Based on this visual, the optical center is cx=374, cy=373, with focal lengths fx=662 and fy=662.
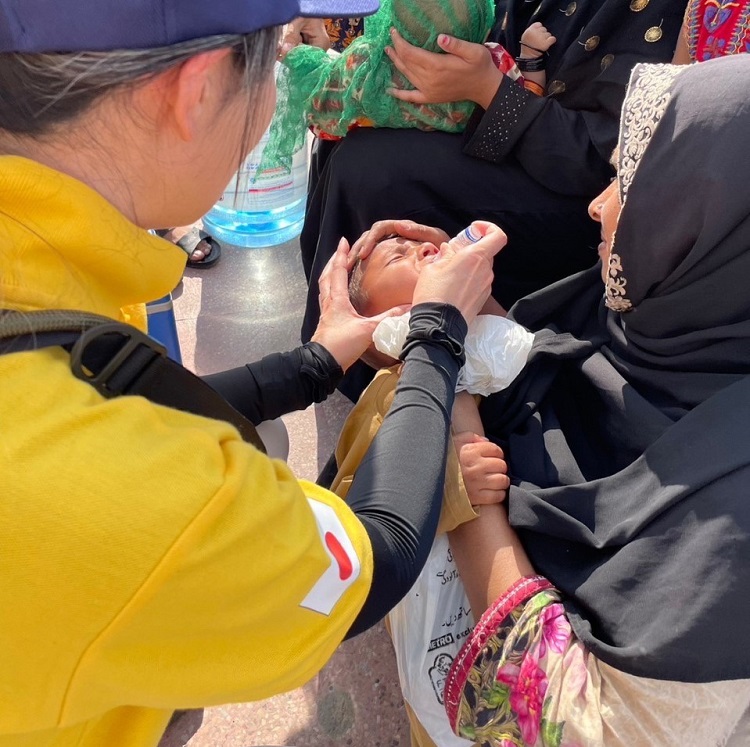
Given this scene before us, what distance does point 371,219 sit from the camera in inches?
70.8

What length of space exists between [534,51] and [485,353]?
0.97 m

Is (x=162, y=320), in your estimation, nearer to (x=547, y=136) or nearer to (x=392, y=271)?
(x=392, y=271)

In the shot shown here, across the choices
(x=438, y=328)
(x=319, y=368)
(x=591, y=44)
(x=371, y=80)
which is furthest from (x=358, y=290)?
(x=591, y=44)

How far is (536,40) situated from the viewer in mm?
1736

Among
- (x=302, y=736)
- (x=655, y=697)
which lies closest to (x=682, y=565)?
(x=655, y=697)

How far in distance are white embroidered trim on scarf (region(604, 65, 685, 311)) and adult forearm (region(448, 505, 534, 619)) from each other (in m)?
0.47

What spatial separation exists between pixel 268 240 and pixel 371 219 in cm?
116

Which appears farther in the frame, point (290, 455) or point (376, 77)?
point (290, 455)

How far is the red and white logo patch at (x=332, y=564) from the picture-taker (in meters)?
0.65

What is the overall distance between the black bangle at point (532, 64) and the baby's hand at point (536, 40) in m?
0.01

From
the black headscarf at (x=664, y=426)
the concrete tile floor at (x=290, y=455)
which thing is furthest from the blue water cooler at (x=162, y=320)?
the black headscarf at (x=664, y=426)

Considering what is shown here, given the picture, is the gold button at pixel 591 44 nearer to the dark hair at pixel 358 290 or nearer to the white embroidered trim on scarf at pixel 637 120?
the white embroidered trim on scarf at pixel 637 120

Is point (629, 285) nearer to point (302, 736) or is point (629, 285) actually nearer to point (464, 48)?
point (464, 48)

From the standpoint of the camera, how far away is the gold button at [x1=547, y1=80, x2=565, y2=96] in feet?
5.70
